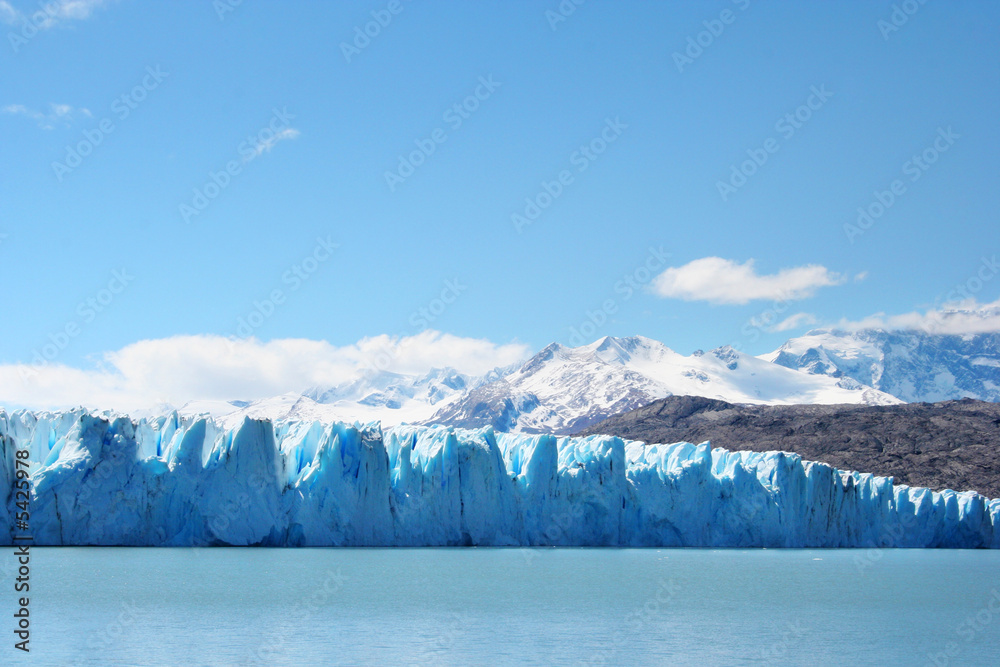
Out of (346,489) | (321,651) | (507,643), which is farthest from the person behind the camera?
(346,489)

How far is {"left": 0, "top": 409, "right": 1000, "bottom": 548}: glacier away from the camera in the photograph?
34594 mm

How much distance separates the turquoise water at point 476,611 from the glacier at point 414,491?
5.99ft

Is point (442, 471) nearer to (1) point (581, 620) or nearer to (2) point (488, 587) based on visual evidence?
(2) point (488, 587)

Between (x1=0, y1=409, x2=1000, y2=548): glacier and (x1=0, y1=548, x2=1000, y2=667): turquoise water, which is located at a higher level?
(x1=0, y1=409, x2=1000, y2=548): glacier

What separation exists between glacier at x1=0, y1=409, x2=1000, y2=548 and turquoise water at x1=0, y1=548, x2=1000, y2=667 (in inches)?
71.9

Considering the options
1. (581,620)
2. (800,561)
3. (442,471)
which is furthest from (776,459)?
(581,620)

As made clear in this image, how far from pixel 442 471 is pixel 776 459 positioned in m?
18.7

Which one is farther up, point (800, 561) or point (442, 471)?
point (442, 471)

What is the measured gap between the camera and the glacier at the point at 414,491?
34594 millimetres

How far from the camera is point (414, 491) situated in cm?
4050

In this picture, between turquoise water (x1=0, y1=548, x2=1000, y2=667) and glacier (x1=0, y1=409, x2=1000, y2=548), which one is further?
glacier (x1=0, y1=409, x2=1000, y2=548)

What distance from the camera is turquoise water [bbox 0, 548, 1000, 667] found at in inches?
652

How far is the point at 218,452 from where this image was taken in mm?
36281

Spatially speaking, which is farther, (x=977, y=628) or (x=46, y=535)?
(x=46, y=535)
